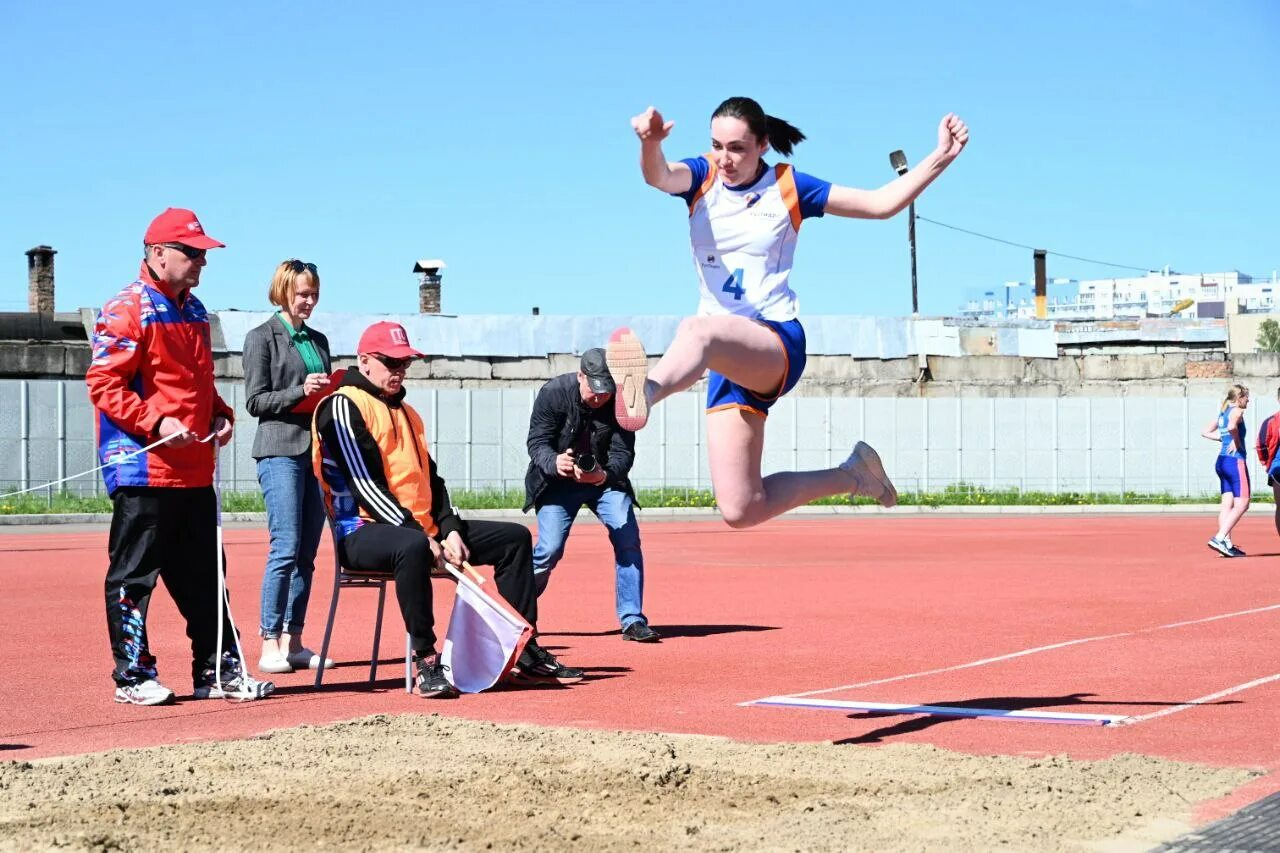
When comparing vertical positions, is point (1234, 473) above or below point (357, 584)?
above

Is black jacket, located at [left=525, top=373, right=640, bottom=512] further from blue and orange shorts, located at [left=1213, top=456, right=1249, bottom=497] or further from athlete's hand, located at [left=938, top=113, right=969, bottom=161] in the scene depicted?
blue and orange shorts, located at [left=1213, top=456, right=1249, bottom=497]

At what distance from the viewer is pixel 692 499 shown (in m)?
35.2

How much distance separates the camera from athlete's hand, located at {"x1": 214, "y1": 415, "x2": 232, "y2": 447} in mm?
8578

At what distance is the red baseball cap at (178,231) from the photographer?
836 centimetres

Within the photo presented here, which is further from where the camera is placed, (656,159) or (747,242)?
(747,242)

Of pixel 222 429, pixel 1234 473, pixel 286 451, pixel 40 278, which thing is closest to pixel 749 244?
pixel 222 429

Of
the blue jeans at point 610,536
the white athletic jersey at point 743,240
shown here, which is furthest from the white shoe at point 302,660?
the white athletic jersey at point 743,240

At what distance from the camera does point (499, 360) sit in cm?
3950

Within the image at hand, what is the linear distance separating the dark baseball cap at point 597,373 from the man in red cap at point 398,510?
7.22ft

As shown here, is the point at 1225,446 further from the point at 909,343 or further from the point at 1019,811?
the point at 909,343

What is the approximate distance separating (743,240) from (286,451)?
3.53 metres

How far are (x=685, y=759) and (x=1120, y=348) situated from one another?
48398mm

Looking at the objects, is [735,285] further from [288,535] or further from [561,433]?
[561,433]

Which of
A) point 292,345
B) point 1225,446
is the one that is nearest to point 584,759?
point 292,345
